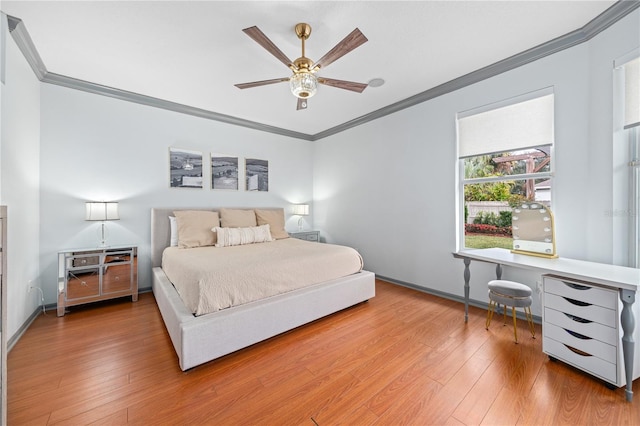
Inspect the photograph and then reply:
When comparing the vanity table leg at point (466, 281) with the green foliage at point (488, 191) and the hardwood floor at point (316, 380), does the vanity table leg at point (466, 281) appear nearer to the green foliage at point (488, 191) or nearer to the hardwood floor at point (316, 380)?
the hardwood floor at point (316, 380)

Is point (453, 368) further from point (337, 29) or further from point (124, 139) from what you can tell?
point (124, 139)

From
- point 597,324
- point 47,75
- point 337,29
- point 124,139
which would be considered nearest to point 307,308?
point 597,324

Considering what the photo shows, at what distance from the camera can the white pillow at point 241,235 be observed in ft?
11.1

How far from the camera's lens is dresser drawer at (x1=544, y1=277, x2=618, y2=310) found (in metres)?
1.60

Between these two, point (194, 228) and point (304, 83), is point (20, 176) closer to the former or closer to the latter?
point (194, 228)

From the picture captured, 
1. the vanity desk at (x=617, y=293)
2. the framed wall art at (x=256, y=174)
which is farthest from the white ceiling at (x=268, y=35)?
the vanity desk at (x=617, y=293)

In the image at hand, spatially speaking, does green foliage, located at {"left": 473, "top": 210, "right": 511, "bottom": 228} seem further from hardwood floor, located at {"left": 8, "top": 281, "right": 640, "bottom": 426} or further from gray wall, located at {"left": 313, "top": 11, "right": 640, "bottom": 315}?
hardwood floor, located at {"left": 8, "top": 281, "right": 640, "bottom": 426}

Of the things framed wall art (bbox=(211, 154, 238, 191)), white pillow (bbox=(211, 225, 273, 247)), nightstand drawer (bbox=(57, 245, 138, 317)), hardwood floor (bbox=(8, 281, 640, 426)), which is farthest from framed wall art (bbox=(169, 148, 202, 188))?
hardwood floor (bbox=(8, 281, 640, 426))

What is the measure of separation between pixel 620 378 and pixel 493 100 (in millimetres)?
2627

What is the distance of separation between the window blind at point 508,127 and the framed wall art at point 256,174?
327 centimetres

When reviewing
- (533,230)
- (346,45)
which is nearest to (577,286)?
(533,230)

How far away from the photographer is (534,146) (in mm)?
2527

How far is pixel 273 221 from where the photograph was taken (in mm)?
4219

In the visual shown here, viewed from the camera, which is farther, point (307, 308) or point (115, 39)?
point (307, 308)
